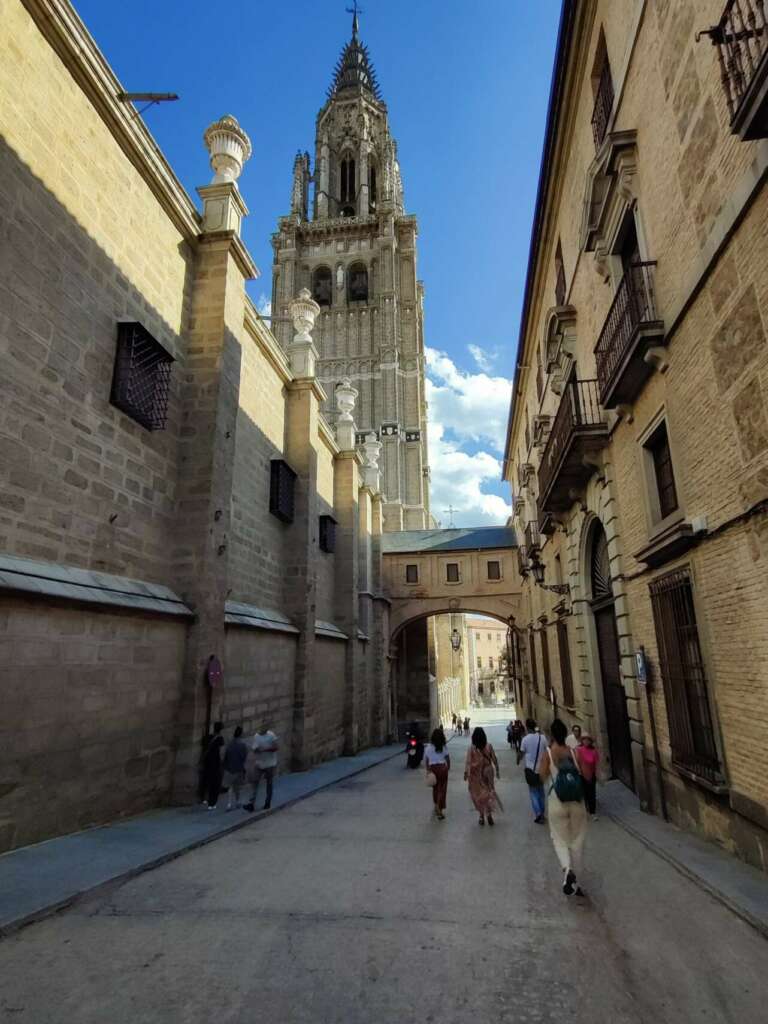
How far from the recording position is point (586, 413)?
36.4 feet

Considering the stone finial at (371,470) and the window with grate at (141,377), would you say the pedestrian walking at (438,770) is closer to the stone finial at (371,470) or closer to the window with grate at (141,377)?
the window with grate at (141,377)

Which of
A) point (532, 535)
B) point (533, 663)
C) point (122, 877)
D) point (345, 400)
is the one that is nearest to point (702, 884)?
point (122, 877)

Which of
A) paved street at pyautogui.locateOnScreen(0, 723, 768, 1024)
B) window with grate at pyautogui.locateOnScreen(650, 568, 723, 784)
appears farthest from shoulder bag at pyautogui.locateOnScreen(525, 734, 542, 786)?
Result: paved street at pyautogui.locateOnScreen(0, 723, 768, 1024)

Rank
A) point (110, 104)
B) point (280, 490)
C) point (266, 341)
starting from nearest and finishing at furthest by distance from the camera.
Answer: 1. point (110, 104)
2. point (266, 341)
3. point (280, 490)

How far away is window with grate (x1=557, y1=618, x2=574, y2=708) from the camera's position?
594 inches

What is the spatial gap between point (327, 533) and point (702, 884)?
14909 mm

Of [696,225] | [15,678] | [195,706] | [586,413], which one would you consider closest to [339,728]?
[195,706]

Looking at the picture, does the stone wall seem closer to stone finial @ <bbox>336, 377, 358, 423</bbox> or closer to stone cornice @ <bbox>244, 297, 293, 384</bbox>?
stone cornice @ <bbox>244, 297, 293, 384</bbox>

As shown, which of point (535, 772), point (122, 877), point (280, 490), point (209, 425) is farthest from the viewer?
point (280, 490)

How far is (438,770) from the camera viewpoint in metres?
8.38

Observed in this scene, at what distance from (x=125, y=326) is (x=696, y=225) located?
738cm

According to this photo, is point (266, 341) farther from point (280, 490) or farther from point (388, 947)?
point (388, 947)

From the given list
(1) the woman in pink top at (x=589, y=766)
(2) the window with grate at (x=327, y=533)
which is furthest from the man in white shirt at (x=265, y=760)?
(2) the window with grate at (x=327, y=533)

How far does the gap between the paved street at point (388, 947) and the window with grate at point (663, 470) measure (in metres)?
4.26
